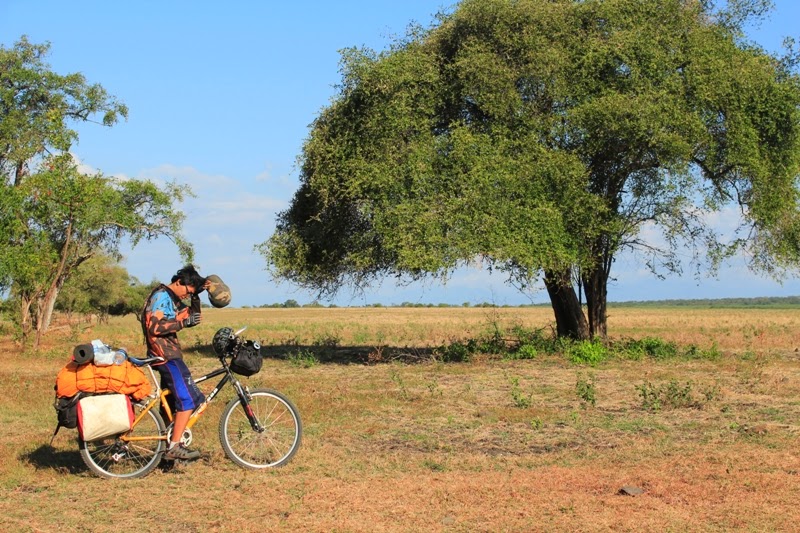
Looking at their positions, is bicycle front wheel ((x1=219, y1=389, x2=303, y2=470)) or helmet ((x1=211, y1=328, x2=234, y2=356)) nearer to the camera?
helmet ((x1=211, y1=328, x2=234, y2=356))

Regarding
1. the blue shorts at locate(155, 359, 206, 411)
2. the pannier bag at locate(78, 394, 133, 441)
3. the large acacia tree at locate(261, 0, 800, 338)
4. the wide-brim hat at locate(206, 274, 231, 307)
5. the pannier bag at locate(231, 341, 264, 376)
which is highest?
the large acacia tree at locate(261, 0, 800, 338)

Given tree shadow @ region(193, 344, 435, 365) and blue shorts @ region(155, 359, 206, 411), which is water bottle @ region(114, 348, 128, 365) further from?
tree shadow @ region(193, 344, 435, 365)

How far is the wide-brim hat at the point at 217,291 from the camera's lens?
9305 millimetres

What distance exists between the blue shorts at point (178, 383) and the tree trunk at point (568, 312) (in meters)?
15.3

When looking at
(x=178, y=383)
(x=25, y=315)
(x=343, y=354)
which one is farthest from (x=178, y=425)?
(x=25, y=315)

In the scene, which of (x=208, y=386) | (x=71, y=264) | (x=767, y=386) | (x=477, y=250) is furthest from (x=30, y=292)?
(x=767, y=386)

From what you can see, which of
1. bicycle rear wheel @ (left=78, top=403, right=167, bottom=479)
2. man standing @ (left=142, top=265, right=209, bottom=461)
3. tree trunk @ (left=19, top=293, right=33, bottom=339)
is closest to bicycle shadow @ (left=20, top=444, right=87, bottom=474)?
bicycle rear wheel @ (left=78, top=403, right=167, bottom=479)

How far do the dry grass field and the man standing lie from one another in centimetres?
48

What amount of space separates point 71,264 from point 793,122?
80.5 ft

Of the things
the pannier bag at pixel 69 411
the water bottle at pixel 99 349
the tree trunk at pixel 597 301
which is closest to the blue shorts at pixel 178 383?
the water bottle at pixel 99 349

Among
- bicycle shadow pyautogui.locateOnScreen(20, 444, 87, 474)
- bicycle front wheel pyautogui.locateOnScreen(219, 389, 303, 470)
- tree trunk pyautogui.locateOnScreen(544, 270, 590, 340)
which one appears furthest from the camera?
tree trunk pyautogui.locateOnScreen(544, 270, 590, 340)

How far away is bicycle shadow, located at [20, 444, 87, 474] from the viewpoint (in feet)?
31.8

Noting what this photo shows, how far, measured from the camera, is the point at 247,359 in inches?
364

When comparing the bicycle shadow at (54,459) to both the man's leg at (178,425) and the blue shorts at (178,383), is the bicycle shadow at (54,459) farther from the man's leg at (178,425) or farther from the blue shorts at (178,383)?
the blue shorts at (178,383)
